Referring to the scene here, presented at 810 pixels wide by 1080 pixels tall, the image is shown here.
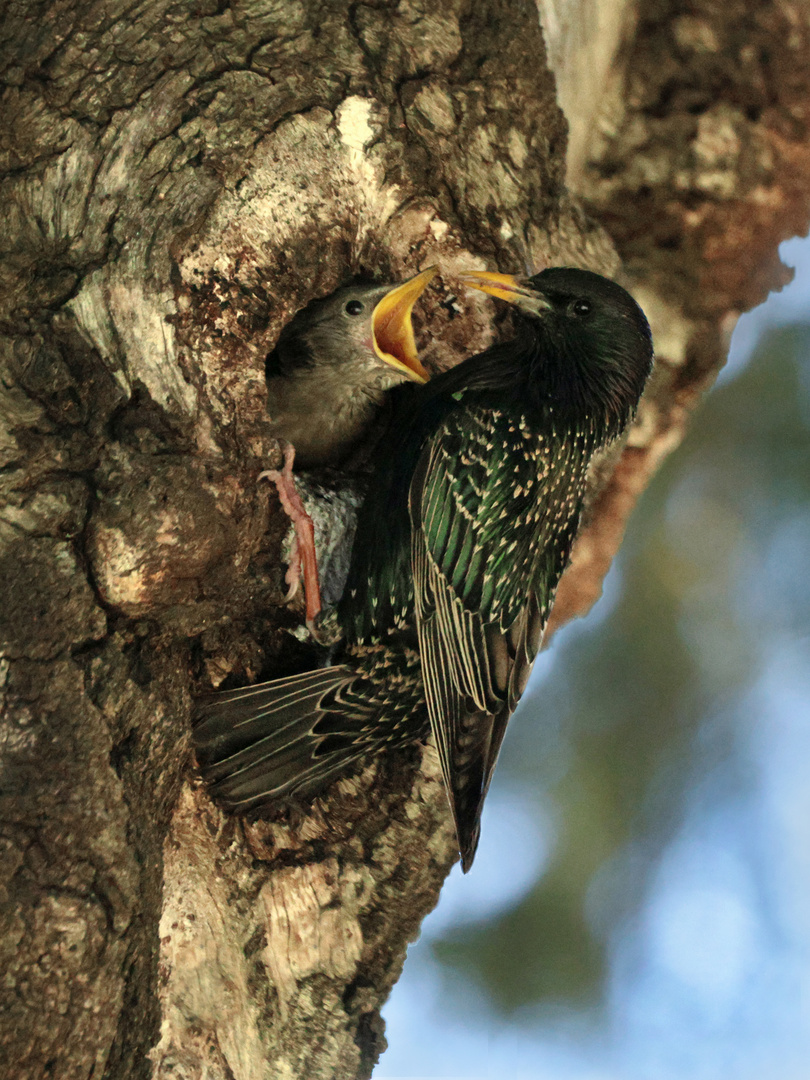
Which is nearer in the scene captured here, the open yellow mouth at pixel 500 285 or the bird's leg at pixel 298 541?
the bird's leg at pixel 298 541

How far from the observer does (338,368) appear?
11.4ft

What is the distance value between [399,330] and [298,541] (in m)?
0.82

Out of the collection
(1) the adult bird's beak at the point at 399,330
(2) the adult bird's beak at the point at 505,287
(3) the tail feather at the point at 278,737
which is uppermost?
(1) the adult bird's beak at the point at 399,330

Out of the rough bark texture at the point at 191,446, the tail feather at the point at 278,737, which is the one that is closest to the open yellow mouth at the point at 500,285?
the rough bark texture at the point at 191,446

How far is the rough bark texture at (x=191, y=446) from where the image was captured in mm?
2033

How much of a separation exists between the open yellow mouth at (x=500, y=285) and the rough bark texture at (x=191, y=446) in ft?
0.39

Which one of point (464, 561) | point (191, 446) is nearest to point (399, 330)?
point (464, 561)

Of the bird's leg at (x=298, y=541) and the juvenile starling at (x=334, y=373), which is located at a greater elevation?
the juvenile starling at (x=334, y=373)

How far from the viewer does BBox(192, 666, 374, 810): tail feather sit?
8.48 feet

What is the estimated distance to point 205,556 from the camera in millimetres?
2303

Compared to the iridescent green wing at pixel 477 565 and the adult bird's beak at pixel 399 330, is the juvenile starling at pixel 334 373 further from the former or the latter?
the iridescent green wing at pixel 477 565

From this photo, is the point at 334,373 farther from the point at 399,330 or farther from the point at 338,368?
the point at 399,330

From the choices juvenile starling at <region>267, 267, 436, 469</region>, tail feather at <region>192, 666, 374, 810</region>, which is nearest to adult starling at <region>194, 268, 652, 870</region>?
tail feather at <region>192, 666, 374, 810</region>

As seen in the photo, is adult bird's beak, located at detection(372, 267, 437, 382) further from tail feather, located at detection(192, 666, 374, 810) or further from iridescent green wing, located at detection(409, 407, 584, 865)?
tail feather, located at detection(192, 666, 374, 810)
